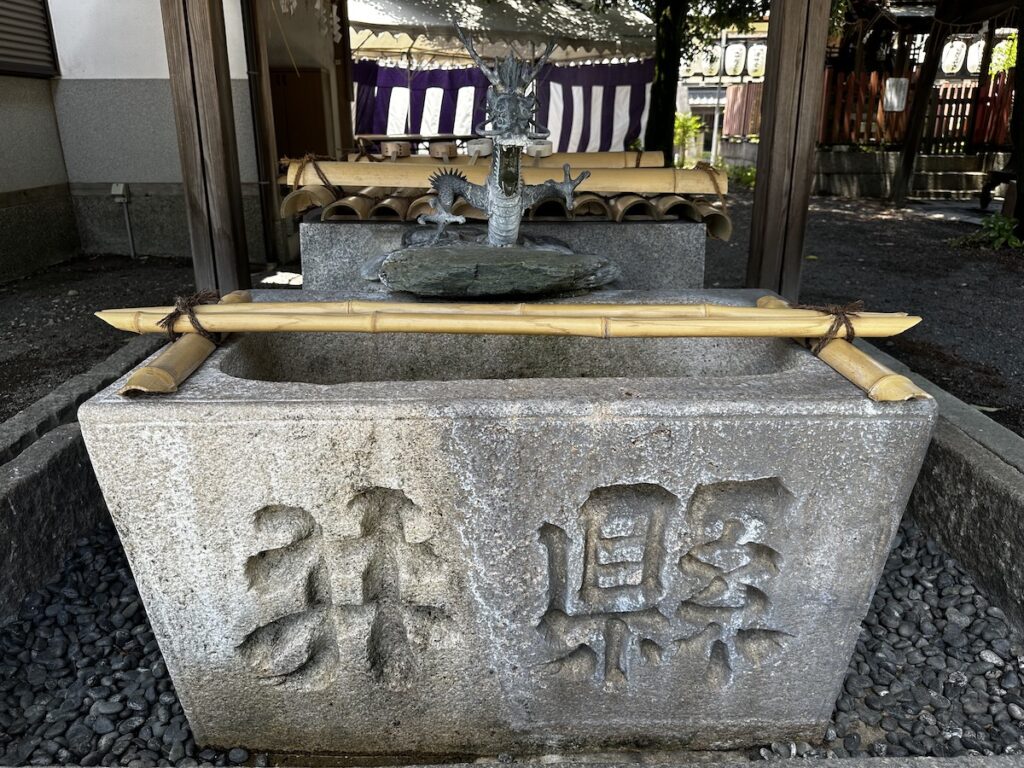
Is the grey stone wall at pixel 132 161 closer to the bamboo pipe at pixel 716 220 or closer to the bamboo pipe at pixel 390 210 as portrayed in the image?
the bamboo pipe at pixel 390 210

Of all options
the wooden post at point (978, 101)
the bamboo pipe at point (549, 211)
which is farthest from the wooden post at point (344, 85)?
the wooden post at point (978, 101)

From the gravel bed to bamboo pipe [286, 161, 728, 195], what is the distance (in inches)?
66.2

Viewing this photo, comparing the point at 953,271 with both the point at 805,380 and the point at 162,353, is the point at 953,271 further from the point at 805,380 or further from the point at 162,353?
the point at 162,353

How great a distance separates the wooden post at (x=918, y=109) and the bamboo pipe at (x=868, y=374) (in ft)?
33.3

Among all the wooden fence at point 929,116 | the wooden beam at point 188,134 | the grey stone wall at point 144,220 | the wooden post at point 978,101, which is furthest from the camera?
the wooden fence at point 929,116

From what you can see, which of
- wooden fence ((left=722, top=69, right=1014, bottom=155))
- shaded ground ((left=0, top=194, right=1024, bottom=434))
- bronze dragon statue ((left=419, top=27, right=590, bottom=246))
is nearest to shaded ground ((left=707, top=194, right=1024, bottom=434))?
shaded ground ((left=0, top=194, right=1024, bottom=434))

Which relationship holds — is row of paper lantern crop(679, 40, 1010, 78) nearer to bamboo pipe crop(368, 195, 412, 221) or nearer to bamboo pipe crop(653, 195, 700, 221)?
bamboo pipe crop(653, 195, 700, 221)

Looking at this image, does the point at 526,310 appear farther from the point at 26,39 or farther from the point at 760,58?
the point at 760,58

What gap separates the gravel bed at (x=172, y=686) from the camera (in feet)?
5.90

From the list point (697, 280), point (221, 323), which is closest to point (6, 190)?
point (221, 323)

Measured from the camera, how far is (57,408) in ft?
8.48

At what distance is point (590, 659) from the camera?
172 centimetres

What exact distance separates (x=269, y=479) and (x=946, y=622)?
206 centimetres

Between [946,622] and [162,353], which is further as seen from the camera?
[946,622]
